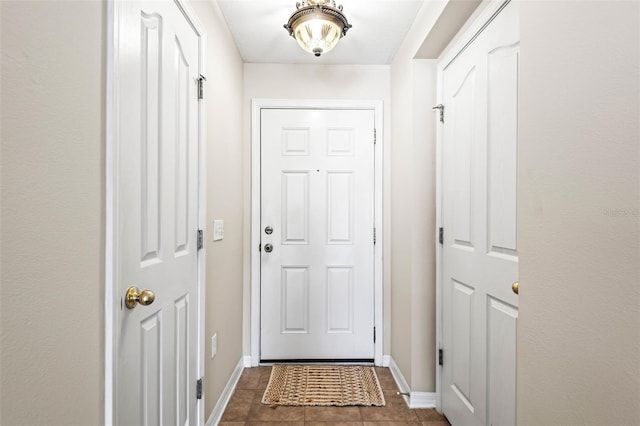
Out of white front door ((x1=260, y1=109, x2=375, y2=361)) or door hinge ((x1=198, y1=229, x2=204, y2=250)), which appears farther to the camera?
white front door ((x1=260, y1=109, x2=375, y2=361))

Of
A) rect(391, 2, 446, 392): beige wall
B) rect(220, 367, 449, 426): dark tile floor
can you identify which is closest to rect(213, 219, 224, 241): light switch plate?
rect(220, 367, 449, 426): dark tile floor

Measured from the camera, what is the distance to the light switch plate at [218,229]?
184cm

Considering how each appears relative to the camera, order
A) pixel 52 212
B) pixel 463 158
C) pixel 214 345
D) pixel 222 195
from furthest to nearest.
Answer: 1. pixel 222 195
2. pixel 214 345
3. pixel 463 158
4. pixel 52 212

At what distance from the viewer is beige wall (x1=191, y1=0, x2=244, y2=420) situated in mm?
1757

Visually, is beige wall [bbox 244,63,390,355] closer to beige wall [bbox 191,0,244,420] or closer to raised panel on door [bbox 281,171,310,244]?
beige wall [bbox 191,0,244,420]

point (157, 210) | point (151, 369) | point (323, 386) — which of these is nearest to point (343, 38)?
point (157, 210)

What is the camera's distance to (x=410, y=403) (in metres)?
2.04

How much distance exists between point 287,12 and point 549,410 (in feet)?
7.00

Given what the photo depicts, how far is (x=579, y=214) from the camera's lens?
2.56 ft

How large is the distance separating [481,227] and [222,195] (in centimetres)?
138

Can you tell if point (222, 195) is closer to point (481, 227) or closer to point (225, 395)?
point (225, 395)

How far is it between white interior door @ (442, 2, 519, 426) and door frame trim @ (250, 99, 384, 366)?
720mm

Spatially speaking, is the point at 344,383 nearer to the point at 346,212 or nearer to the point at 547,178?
the point at 346,212

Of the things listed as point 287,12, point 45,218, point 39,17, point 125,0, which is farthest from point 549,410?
point 287,12
